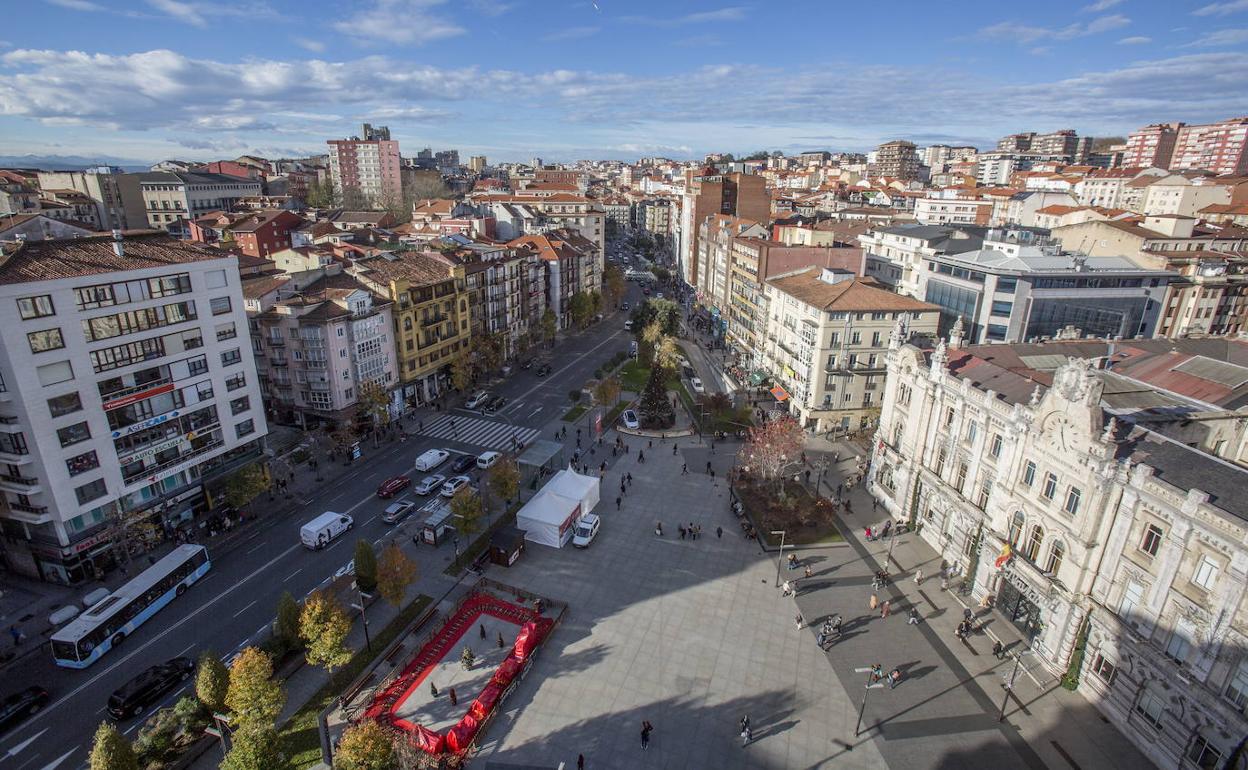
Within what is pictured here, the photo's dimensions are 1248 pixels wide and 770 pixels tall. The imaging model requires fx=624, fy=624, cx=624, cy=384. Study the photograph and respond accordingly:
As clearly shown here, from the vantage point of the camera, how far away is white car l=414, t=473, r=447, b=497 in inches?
2170

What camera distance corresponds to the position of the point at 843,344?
220 feet

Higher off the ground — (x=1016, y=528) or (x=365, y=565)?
(x=1016, y=528)

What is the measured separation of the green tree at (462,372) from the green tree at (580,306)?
111ft

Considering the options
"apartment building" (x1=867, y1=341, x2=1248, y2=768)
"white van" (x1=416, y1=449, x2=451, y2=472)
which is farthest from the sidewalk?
"white van" (x1=416, y1=449, x2=451, y2=472)

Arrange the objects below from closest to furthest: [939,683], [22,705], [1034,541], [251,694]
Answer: [251,694]
[22,705]
[939,683]
[1034,541]

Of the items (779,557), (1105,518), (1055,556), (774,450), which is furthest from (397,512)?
(1105,518)

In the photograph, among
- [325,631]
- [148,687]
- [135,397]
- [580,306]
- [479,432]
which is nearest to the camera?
[325,631]

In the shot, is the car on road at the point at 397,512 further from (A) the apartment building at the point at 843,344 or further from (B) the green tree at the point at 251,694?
(A) the apartment building at the point at 843,344

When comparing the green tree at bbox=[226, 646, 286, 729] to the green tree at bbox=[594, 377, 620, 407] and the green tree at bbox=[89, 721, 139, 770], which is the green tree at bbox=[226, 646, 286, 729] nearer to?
the green tree at bbox=[89, 721, 139, 770]

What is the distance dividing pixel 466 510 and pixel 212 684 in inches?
721

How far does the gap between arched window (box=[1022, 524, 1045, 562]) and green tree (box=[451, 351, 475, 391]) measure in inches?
2336

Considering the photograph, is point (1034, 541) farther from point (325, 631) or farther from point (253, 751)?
point (253, 751)

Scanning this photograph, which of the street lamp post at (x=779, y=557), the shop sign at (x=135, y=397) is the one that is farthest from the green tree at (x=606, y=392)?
the shop sign at (x=135, y=397)

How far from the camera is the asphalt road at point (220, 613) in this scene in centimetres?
3164
